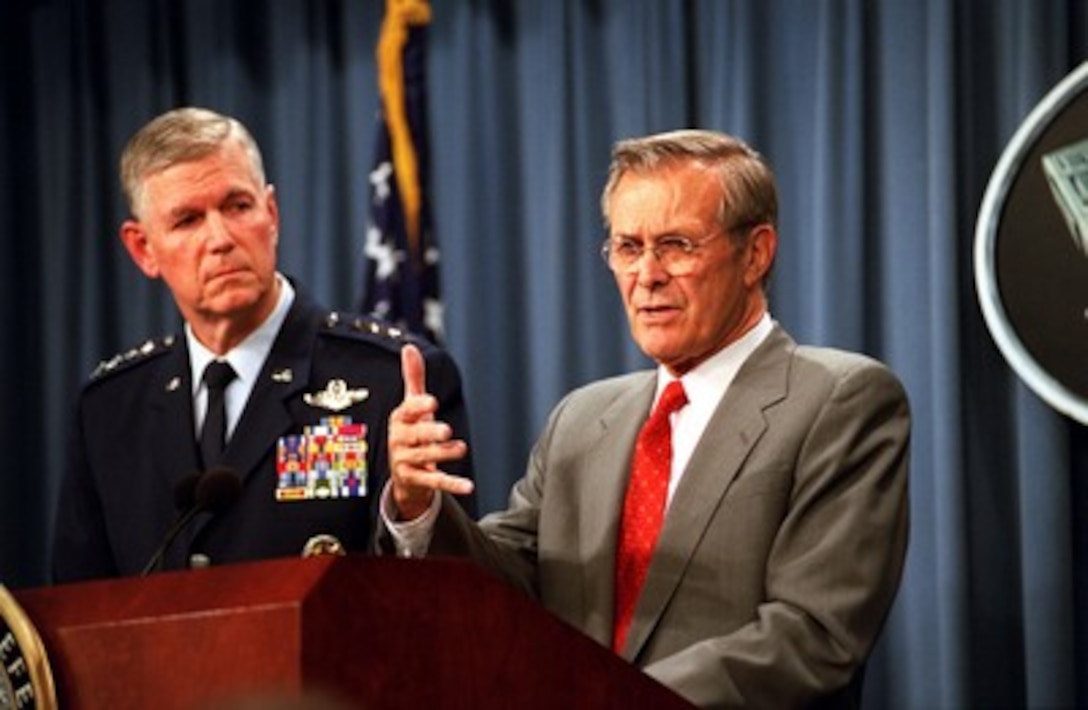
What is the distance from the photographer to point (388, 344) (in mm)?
3773

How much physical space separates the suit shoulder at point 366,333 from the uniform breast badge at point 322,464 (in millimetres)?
199

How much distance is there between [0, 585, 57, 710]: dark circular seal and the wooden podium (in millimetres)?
15

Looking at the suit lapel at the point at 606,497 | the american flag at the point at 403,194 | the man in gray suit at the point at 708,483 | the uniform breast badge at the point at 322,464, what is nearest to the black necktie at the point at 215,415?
the uniform breast badge at the point at 322,464

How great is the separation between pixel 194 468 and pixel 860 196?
1.78 meters

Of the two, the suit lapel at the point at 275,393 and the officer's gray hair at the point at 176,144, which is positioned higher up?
the officer's gray hair at the point at 176,144

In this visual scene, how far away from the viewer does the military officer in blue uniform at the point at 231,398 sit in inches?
141

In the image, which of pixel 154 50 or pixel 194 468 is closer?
pixel 194 468

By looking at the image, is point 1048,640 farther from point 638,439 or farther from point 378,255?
point 378,255

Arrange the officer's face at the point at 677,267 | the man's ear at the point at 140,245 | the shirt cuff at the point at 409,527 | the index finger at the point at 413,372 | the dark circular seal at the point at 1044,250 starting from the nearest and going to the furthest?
the index finger at the point at 413,372 → the shirt cuff at the point at 409,527 → the officer's face at the point at 677,267 → the man's ear at the point at 140,245 → the dark circular seal at the point at 1044,250

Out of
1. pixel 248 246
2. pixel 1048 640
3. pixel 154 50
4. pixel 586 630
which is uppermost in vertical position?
pixel 154 50

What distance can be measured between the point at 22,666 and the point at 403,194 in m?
3.16

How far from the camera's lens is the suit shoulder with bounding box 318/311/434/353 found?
378 centimetres

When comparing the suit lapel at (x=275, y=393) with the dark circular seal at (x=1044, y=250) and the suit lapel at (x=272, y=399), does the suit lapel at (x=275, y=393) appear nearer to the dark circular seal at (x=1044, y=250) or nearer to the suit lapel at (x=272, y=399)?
the suit lapel at (x=272, y=399)

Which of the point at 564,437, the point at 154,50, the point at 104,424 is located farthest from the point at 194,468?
the point at 154,50
